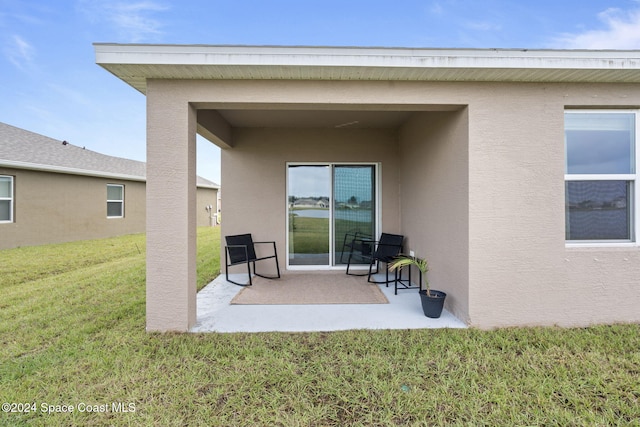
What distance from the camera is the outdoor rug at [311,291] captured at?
428 centimetres

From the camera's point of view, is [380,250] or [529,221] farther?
[380,250]

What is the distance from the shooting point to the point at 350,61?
2977 millimetres

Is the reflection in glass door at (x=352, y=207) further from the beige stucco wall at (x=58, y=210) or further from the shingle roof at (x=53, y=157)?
the beige stucco wall at (x=58, y=210)

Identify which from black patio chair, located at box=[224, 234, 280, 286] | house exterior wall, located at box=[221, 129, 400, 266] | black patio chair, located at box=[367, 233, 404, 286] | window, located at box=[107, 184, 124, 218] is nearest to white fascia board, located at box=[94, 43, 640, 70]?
house exterior wall, located at box=[221, 129, 400, 266]

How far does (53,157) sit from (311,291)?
12.0 metres

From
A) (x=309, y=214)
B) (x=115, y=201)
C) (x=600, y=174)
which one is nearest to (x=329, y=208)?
(x=309, y=214)

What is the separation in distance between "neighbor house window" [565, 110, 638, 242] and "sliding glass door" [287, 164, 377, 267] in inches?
125

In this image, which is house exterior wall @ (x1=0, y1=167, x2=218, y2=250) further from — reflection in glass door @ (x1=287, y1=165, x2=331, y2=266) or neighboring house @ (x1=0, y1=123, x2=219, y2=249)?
reflection in glass door @ (x1=287, y1=165, x2=331, y2=266)

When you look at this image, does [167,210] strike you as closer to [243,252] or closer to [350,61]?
[243,252]

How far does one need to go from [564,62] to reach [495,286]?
2430mm

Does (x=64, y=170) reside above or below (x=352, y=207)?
above

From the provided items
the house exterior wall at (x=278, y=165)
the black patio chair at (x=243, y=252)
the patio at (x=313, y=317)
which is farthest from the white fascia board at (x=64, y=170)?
the patio at (x=313, y=317)

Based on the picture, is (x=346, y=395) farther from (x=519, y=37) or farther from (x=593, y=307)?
(x=519, y=37)

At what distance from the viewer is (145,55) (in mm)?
2904
